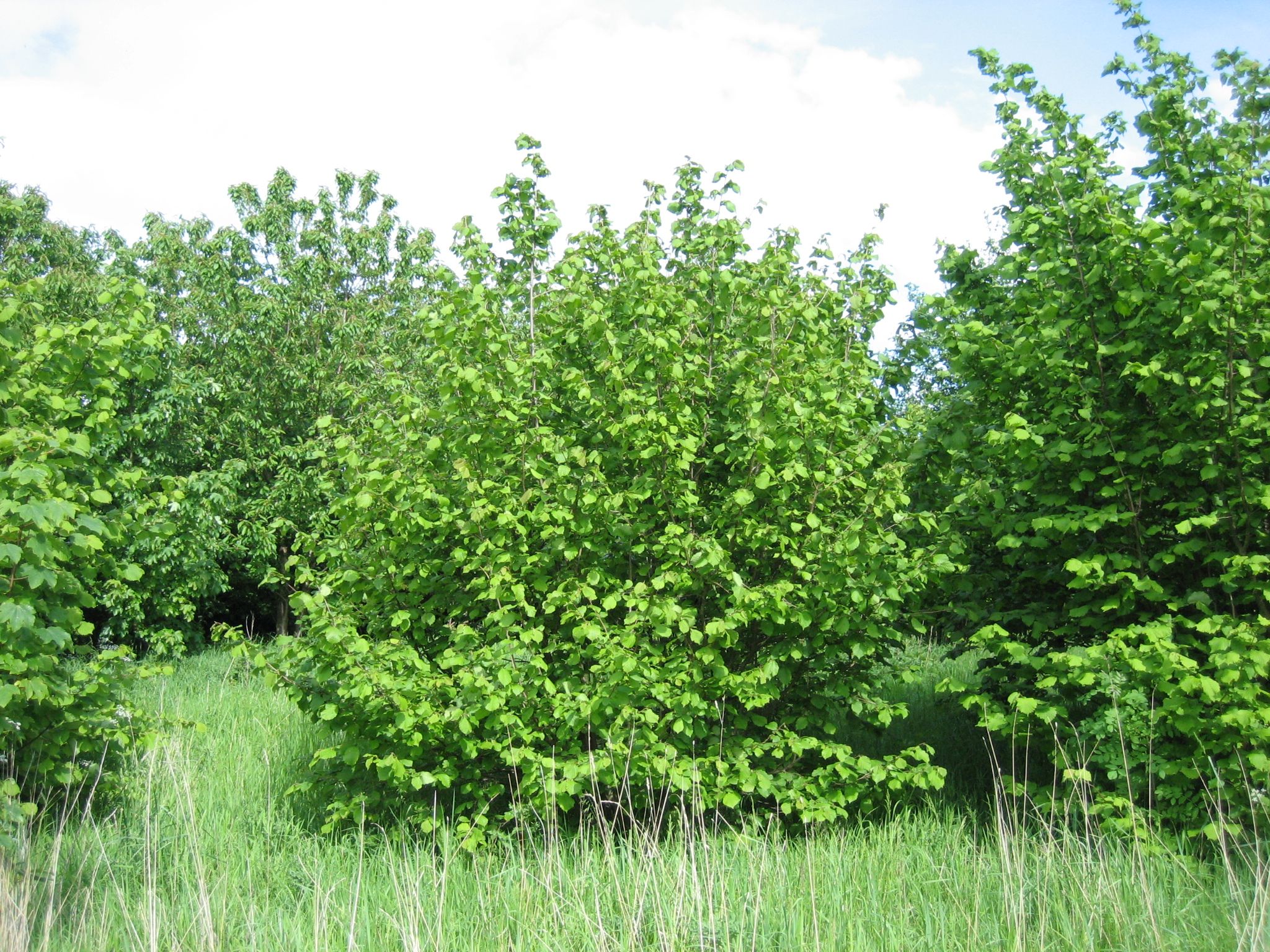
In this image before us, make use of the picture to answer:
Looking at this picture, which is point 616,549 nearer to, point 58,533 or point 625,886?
point 625,886

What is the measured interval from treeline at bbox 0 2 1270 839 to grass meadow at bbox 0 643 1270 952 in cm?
24

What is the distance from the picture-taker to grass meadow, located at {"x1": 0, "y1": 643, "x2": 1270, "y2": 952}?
3.49 meters

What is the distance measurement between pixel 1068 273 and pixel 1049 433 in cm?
80

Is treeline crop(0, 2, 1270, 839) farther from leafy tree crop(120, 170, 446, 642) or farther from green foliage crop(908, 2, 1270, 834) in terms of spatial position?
leafy tree crop(120, 170, 446, 642)

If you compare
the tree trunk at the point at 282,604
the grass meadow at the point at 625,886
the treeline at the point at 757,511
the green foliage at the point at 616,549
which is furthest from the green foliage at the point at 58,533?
the tree trunk at the point at 282,604

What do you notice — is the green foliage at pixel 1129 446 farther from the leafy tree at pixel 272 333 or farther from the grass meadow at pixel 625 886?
the leafy tree at pixel 272 333

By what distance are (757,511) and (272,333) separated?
Answer: 1151 cm

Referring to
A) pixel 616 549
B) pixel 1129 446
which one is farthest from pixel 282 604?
pixel 1129 446

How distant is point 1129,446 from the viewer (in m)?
4.78

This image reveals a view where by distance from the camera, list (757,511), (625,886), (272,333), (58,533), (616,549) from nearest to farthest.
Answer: (625,886)
(58,533)
(757,511)
(616,549)
(272,333)

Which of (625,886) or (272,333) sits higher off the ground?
(272,333)

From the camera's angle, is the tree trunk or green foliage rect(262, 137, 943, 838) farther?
the tree trunk

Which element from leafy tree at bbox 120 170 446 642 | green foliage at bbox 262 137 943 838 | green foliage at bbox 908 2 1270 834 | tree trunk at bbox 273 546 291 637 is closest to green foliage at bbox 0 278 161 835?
green foliage at bbox 262 137 943 838

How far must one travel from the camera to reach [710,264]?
5375mm
